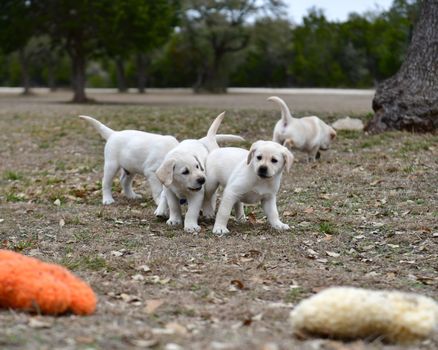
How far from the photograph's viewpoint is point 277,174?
7332 mm


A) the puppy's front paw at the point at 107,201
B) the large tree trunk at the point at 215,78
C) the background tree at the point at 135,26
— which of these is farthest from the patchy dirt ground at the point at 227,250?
the large tree trunk at the point at 215,78

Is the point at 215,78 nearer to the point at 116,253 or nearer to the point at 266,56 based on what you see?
the point at 266,56

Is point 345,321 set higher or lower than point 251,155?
lower

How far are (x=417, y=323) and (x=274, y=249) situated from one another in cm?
291

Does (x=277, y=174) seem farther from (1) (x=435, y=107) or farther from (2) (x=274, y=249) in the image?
(1) (x=435, y=107)

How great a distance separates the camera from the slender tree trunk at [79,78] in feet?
112

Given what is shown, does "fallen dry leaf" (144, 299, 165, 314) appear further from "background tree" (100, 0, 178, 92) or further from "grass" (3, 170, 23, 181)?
"background tree" (100, 0, 178, 92)

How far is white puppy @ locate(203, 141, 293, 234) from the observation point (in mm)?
7160

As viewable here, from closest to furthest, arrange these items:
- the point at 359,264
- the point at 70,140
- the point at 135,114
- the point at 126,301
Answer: the point at 126,301, the point at 359,264, the point at 70,140, the point at 135,114

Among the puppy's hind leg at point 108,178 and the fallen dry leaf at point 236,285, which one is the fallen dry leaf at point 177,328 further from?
the puppy's hind leg at point 108,178

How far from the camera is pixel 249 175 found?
7.26 m

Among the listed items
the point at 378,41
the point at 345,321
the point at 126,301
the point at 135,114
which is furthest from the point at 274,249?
the point at 378,41

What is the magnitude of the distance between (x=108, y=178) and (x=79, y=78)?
1050 inches

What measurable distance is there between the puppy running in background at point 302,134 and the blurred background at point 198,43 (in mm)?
21624
